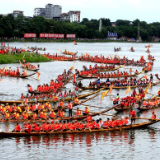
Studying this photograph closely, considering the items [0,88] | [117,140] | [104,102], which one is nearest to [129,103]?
[104,102]

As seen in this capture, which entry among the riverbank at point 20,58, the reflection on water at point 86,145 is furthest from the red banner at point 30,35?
the reflection on water at point 86,145

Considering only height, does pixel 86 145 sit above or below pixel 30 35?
below

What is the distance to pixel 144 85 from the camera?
4797 cm

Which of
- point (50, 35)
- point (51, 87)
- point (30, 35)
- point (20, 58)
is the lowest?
point (51, 87)

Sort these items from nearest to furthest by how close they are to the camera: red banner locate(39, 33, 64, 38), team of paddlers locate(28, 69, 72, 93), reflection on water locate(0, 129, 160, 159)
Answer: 1. reflection on water locate(0, 129, 160, 159)
2. team of paddlers locate(28, 69, 72, 93)
3. red banner locate(39, 33, 64, 38)

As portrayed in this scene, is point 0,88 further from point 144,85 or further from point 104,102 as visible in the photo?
point 144,85

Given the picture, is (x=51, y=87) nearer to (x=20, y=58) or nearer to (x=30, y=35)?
(x=20, y=58)

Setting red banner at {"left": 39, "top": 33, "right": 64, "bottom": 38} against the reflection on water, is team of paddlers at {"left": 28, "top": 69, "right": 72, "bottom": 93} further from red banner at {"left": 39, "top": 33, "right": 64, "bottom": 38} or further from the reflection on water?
red banner at {"left": 39, "top": 33, "right": 64, "bottom": 38}

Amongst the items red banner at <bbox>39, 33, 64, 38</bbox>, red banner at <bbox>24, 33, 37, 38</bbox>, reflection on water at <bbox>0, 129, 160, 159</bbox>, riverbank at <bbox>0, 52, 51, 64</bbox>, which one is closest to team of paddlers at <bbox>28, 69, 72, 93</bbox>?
reflection on water at <bbox>0, 129, 160, 159</bbox>

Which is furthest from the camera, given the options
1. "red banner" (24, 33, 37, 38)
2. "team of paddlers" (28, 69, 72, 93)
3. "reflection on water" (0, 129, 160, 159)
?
"red banner" (24, 33, 37, 38)

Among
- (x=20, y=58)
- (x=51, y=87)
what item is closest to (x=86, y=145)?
(x=51, y=87)

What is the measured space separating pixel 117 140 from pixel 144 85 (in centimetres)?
2210

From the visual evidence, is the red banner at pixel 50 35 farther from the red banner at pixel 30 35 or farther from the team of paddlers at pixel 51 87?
the team of paddlers at pixel 51 87

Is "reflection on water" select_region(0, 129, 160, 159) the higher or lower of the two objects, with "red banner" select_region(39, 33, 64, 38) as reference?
lower
